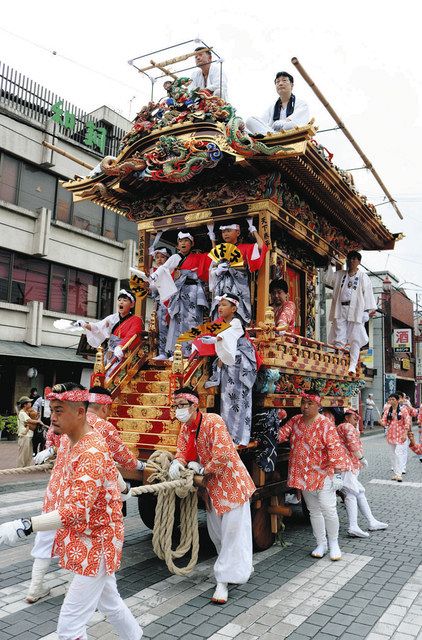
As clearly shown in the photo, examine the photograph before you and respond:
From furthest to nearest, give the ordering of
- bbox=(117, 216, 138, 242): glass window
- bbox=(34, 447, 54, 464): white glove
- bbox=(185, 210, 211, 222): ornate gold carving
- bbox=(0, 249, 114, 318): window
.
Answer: bbox=(117, 216, 138, 242): glass window < bbox=(0, 249, 114, 318): window < bbox=(185, 210, 211, 222): ornate gold carving < bbox=(34, 447, 54, 464): white glove

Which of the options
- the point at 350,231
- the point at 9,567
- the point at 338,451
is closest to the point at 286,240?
the point at 350,231

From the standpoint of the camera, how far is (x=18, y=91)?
1830 centimetres

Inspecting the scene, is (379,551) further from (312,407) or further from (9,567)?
(9,567)

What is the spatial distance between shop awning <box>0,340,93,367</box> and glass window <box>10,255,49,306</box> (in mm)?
1608

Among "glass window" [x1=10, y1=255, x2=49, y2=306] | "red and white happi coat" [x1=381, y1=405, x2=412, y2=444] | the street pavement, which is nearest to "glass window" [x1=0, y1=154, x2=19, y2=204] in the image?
"glass window" [x1=10, y1=255, x2=49, y2=306]

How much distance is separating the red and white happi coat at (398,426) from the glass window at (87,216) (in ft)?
45.4

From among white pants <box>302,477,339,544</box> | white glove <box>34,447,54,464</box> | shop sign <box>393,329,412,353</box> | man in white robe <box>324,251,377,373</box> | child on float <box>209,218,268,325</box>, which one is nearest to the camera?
white glove <box>34,447,54,464</box>

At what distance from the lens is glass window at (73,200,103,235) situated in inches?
805

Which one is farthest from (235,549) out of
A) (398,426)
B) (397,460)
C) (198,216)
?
(398,426)

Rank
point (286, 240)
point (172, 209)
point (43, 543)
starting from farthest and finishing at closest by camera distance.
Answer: point (286, 240)
point (172, 209)
point (43, 543)

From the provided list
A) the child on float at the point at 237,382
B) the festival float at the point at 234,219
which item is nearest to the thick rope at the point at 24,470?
the festival float at the point at 234,219

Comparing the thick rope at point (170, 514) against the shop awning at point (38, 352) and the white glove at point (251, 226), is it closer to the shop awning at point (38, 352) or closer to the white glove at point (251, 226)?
the white glove at point (251, 226)

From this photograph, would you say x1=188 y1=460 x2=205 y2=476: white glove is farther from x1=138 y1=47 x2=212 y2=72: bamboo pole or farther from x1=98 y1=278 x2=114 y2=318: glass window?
x1=98 y1=278 x2=114 y2=318: glass window

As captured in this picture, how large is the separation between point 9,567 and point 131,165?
4.96 metres
